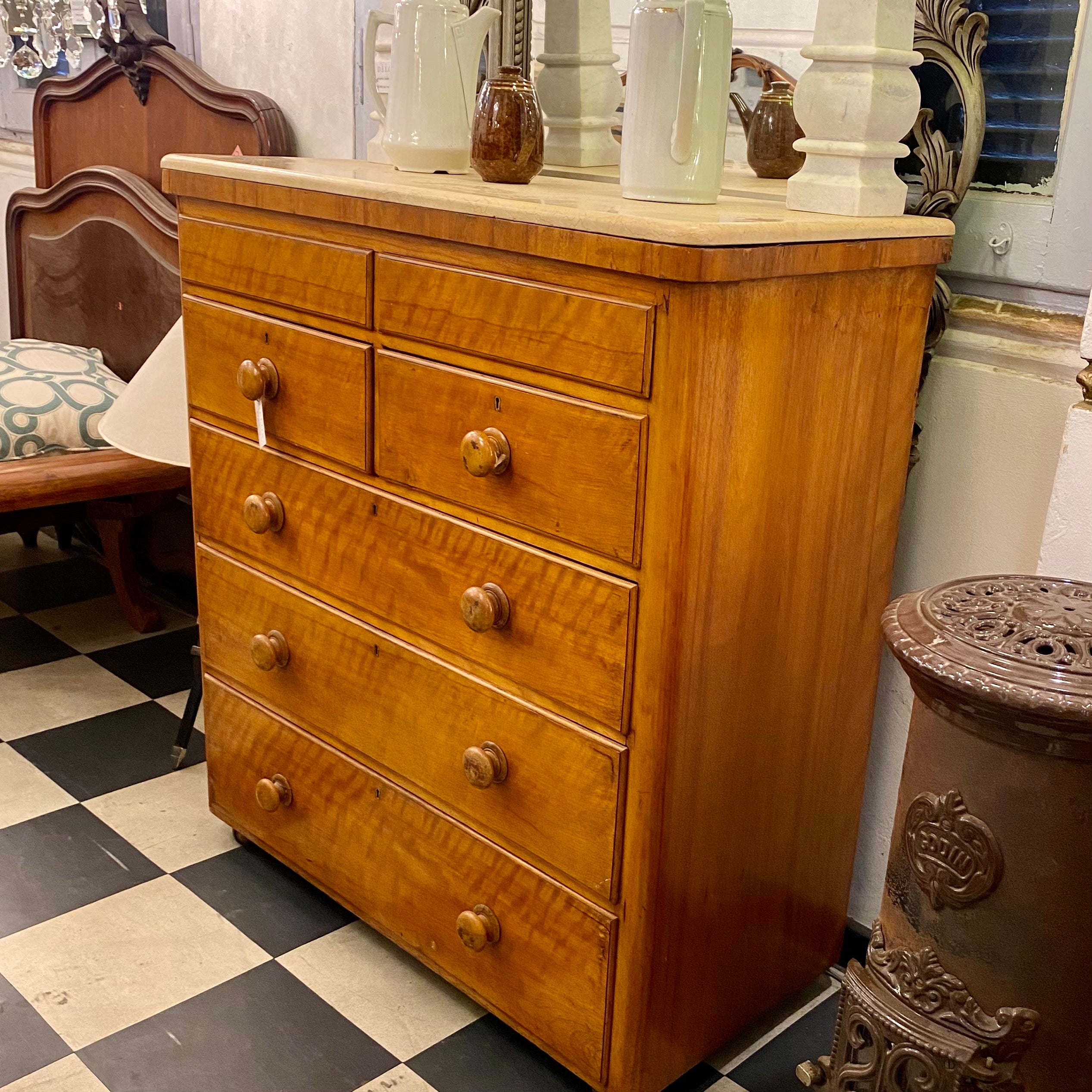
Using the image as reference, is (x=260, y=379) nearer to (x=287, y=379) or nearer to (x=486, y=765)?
(x=287, y=379)

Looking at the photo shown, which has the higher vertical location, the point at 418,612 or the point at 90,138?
the point at 90,138

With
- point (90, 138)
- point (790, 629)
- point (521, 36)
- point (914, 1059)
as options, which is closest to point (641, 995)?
point (914, 1059)

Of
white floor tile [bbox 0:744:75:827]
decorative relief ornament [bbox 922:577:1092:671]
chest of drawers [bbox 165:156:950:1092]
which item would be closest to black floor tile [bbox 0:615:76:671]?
white floor tile [bbox 0:744:75:827]

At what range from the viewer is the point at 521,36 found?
2.16 m

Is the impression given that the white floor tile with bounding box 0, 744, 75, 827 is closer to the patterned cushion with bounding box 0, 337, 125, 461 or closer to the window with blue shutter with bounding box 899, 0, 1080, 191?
the patterned cushion with bounding box 0, 337, 125, 461

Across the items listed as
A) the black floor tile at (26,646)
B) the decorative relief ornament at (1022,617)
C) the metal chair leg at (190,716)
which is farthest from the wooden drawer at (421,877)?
the black floor tile at (26,646)

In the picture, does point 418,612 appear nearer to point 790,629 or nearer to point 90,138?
point 790,629

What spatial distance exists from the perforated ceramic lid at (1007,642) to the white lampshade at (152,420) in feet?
5.84

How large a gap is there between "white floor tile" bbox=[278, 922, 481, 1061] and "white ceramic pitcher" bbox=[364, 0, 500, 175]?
4.19ft

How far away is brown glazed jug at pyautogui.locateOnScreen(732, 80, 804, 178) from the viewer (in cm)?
183

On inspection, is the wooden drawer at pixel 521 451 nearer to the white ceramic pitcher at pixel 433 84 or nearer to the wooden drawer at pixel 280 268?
the wooden drawer at pixel 280 268

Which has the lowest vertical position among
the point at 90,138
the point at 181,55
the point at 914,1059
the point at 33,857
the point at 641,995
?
the point at 33,857

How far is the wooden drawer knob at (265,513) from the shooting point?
6.42 feet

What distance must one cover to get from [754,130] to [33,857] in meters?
1.80
